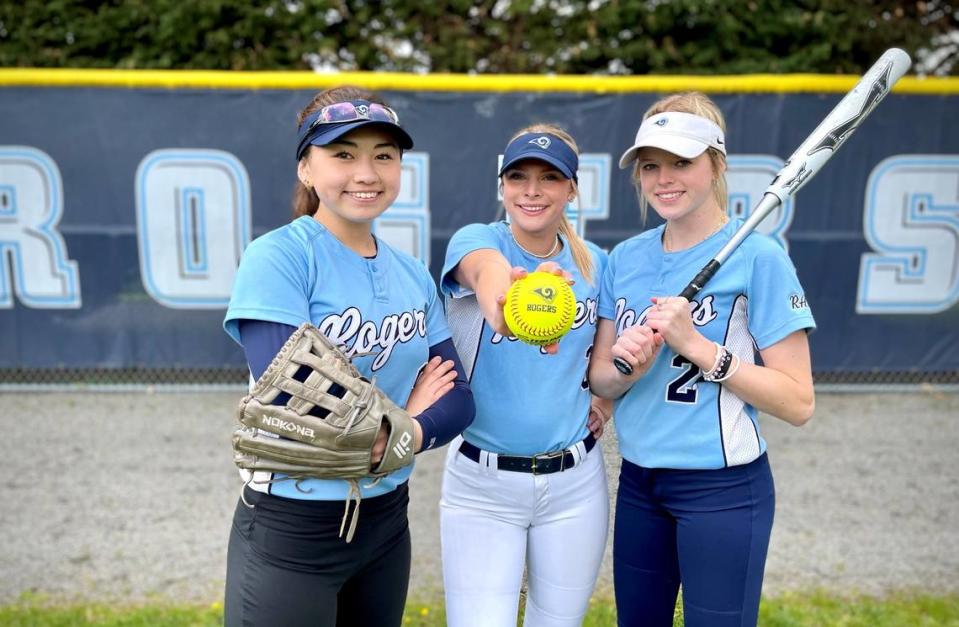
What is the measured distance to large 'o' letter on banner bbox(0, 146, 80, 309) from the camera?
586 cm

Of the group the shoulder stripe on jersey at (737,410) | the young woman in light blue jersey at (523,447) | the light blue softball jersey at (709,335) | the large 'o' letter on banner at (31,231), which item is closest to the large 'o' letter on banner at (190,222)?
the large 'o' letter on banner at (31,231)

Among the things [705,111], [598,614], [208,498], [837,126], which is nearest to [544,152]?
[705,111]

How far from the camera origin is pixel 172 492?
433 cm

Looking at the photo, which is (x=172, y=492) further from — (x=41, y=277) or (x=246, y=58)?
(x=246, y=58)

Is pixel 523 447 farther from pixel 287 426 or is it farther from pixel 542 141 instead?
pixel 542 141

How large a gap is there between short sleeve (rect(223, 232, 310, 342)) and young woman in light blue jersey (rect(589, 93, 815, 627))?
786 mm

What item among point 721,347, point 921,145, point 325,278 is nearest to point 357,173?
point 325,278

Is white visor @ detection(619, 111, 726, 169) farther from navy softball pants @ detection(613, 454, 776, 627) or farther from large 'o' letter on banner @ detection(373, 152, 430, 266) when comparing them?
large 'o' letter on banner @ detection(373, 152, 430, 266)

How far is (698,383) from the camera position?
1997mm

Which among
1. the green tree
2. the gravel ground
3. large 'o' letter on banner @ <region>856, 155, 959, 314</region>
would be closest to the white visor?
the gravel ground

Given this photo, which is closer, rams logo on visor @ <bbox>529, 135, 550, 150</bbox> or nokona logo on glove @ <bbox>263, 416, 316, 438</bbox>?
nokona logo on glove @ <bbox>263, 416, 316, 438</bbox>

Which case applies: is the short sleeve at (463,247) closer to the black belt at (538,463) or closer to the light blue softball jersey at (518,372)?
the light blue softball jersey at (518,372)

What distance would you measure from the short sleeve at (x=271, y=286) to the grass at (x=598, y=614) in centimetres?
190

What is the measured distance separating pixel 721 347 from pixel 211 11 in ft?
21.5
